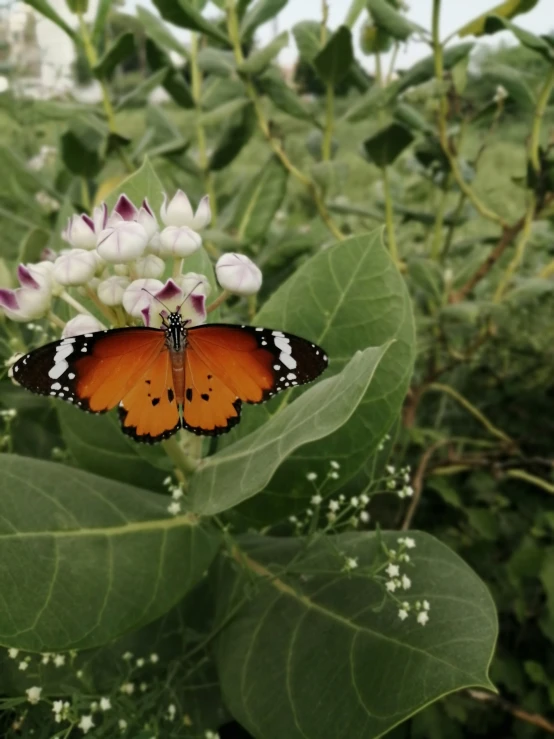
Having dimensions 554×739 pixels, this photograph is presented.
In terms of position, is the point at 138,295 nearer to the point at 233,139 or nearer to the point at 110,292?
the point at 110,292

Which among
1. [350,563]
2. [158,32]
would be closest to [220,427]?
[350,563]

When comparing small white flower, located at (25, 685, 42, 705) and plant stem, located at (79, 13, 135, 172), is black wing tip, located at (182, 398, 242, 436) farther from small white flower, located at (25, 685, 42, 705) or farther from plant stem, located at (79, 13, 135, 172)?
plant stem, located at (79, 13, 135, 172)

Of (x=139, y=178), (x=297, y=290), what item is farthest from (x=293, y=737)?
(x=139, y=178)

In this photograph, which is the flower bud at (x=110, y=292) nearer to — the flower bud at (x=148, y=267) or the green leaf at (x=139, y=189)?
the flower bud at (x=148, y=267)

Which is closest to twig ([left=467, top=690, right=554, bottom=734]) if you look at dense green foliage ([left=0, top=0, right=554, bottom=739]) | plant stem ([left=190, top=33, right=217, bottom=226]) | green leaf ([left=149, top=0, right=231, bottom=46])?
dense green foliage ([left=0, top=0, right=554, bottom=739])

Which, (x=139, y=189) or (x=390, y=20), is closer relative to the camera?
(x=139, y=189)

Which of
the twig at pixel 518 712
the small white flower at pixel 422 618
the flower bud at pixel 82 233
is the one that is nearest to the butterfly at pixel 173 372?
the flower bud at pixel 82 233
